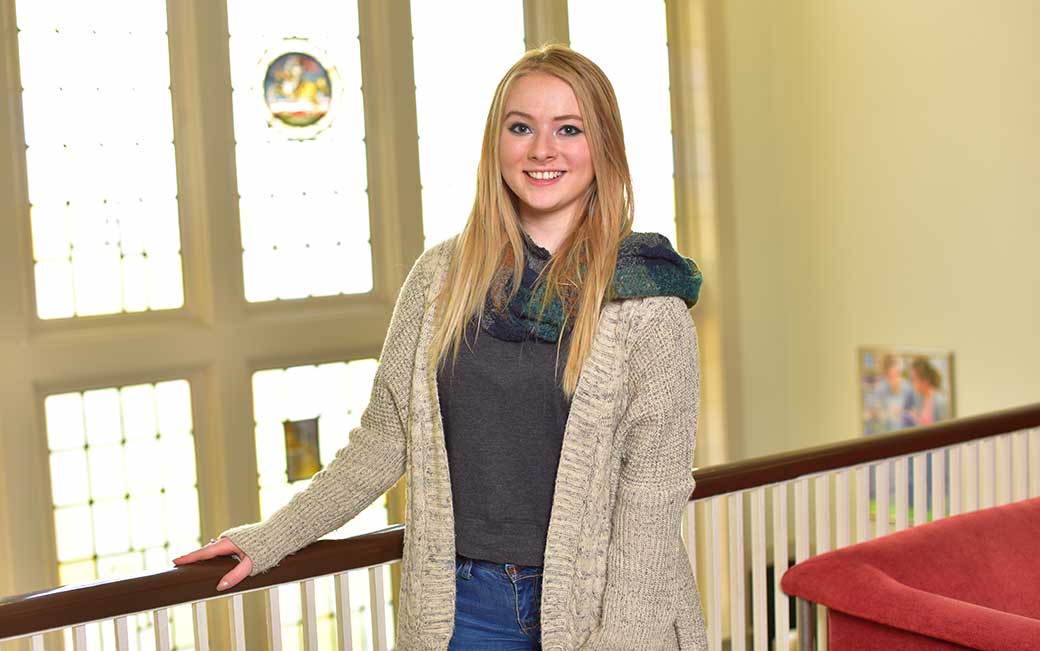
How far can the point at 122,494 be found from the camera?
5.46 m

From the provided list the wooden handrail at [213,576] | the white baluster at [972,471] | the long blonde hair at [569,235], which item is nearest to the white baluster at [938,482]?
the white baluster at [972,471]

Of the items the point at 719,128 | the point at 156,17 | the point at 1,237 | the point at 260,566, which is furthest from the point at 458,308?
the point at 719,128

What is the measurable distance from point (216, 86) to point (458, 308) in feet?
12.9

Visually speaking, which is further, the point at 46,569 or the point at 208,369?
the point at 208,369

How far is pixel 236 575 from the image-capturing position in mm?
2070

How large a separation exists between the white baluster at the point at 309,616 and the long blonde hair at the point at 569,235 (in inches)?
25.0

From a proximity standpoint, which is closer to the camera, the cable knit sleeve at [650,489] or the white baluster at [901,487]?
the cable knit sleeve at [650,489]

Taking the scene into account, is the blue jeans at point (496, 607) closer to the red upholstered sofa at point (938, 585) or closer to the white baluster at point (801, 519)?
the red upholstered sofa at point (938, 585)

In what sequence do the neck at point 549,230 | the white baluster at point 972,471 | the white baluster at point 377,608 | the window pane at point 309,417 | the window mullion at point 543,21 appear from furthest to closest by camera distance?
the window mullion at point 543,21
the window pane at point 309,417
the white baluster at point 972,471
the white baluster at point 377,608
the neck at point 549,230

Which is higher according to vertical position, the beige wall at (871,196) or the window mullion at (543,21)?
the window mullion at (543,21)

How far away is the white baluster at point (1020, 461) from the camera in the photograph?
366 cm

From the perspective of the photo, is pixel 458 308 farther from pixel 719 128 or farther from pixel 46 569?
pixel 719 128

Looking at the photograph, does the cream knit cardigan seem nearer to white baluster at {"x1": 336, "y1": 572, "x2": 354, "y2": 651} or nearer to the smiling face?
the smiling face

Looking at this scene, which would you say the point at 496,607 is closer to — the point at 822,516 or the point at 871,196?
the point at 822,516
